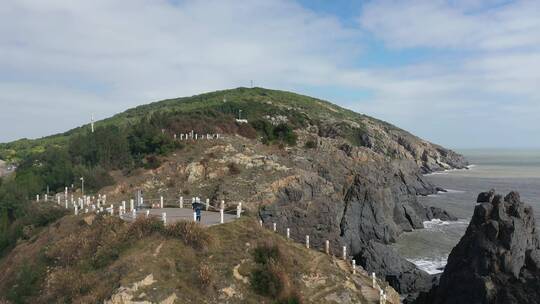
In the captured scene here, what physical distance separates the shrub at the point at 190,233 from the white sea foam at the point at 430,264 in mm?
21973

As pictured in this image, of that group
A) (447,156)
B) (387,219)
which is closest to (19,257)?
(387,219)

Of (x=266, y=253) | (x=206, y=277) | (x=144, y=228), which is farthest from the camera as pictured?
(x=144, y=228)

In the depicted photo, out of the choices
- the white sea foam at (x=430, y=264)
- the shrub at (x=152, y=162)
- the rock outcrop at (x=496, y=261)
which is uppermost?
the shrub at (x=152, y=162)

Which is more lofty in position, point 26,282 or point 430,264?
point 26,282

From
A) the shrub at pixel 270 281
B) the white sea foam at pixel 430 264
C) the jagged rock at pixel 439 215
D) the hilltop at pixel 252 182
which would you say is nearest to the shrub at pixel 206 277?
the shrub at pixel 270 281

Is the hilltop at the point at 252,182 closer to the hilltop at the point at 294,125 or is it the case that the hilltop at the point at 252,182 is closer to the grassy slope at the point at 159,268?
the grassy slope at the point at 159,268

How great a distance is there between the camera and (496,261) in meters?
22.8

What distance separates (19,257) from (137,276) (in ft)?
32.3

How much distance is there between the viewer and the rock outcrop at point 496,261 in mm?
21672

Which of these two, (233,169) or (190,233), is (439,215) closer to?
(233,169)

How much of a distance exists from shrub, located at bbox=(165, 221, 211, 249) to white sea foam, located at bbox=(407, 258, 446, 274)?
72.1 feet

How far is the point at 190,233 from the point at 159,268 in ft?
7.73

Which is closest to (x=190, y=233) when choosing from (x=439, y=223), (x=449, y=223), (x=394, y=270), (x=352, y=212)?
(x=394, y=270)

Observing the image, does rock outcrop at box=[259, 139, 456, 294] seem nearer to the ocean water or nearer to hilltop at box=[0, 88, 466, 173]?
the ocean water
